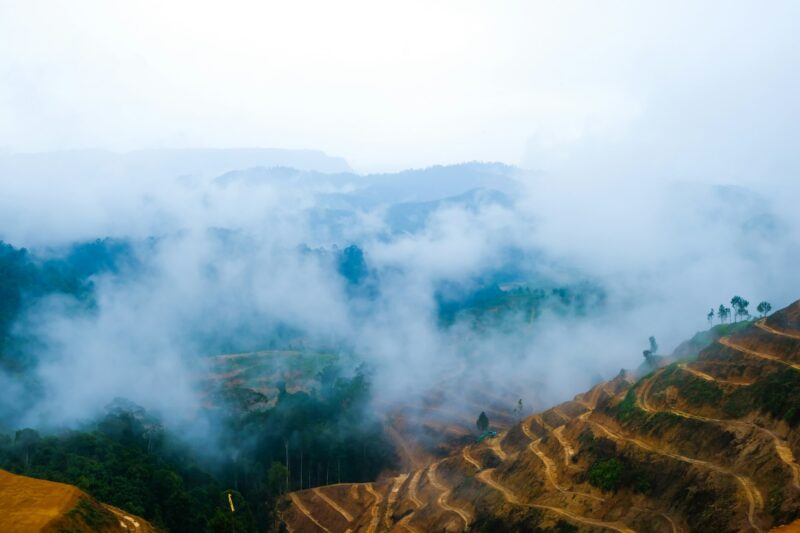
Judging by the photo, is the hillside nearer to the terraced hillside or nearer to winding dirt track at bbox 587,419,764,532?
the terraced hillside

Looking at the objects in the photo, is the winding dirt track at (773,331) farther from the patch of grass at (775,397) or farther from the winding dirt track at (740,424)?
the winding dirt track at (740,424)

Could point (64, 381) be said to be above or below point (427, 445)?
above

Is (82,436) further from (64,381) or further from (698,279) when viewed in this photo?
(698,279)

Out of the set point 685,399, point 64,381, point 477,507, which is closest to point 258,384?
point 64,381

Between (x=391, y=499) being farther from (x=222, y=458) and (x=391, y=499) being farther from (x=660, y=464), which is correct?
(x=660, y=464)

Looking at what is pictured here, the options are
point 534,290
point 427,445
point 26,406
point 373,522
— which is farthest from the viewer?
point 534,290

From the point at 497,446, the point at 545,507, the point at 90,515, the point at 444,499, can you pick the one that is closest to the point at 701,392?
the point at 545,507

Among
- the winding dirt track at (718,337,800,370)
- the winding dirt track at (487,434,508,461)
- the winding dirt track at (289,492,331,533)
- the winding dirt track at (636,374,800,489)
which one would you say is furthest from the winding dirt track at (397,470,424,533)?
the winding dirt track at (718,337,800,370)
